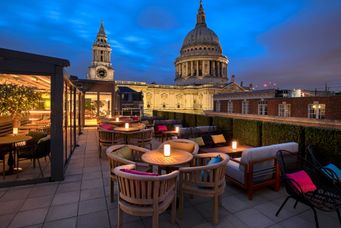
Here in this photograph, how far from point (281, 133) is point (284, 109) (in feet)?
59.9

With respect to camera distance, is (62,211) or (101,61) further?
(101,61)

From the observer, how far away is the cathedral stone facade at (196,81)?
194ft

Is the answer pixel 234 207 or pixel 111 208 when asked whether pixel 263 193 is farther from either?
pixel 111 208

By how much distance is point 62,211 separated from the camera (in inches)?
144

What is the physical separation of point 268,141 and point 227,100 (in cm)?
2675

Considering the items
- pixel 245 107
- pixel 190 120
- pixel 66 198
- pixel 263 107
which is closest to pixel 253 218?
pixel 66 198

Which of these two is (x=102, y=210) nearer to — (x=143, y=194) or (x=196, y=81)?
(x=143, y=194)

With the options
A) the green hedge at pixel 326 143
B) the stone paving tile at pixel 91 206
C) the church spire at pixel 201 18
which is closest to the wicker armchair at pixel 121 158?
the stone paving tile at pixel 91 206

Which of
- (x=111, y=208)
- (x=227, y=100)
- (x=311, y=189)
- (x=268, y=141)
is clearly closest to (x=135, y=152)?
(x=111, y=208)

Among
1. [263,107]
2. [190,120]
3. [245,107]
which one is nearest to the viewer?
[190,120]

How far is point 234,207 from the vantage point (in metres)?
3.88

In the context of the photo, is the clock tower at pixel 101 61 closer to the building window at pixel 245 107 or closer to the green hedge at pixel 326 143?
the building window at pixel 245 107

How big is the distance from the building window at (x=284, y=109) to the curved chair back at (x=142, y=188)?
23.3 m

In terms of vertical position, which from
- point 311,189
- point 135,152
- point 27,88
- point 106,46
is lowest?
point 311,189
